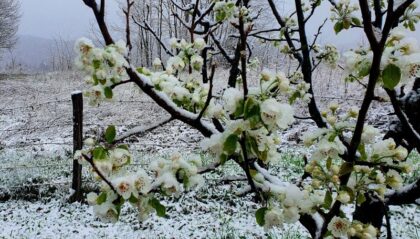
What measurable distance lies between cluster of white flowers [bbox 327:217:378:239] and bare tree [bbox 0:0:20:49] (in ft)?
109

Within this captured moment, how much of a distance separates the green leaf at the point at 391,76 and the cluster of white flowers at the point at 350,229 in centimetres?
51

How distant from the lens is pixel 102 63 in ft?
3.96

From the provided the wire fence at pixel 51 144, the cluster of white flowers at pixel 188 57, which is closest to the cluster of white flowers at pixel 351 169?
the cluster of white flowers at pixel 188 57

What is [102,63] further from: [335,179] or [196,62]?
[335,179]

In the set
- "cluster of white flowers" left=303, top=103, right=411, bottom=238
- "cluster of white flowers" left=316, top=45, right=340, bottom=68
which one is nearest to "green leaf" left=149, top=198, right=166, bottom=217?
"cluster of white flowers" left=303, top=103, right=411, bottom=238

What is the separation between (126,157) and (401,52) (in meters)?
0.89

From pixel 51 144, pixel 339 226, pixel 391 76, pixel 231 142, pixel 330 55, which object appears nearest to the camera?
pixel 391 76

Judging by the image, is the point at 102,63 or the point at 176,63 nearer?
the point at 102,63

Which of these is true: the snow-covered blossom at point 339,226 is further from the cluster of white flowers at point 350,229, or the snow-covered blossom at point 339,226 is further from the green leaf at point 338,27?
the green leaf at point 338,27

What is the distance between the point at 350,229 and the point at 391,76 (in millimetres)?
Answer: 532

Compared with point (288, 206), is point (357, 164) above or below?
above

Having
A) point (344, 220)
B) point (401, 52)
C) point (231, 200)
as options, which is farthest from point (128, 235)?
point (401, 52)

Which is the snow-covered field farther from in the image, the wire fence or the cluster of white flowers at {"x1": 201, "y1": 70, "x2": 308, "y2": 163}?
the cluster of white flowers at {"x1": 201, "y1": 70, "x2": 308, "y2": 163}

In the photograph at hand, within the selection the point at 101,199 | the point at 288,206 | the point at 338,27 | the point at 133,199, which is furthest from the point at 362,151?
the point at 101,199
